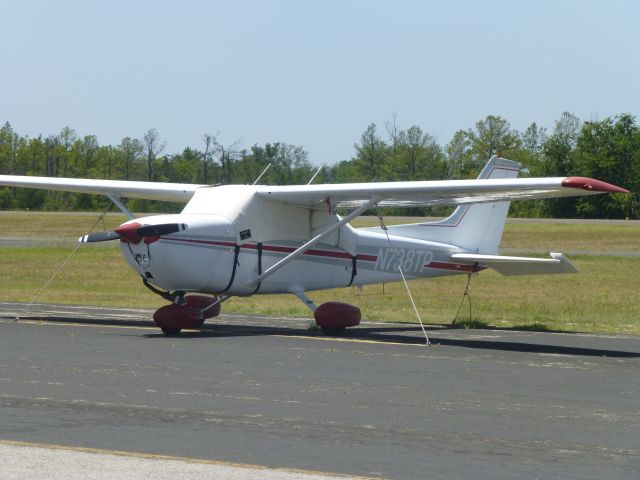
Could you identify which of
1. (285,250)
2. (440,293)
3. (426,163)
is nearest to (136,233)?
(285,250)

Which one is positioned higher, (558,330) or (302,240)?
(302,240)

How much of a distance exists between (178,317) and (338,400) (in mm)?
7110

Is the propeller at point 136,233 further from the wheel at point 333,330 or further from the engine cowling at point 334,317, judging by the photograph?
the wheel at point 333,330

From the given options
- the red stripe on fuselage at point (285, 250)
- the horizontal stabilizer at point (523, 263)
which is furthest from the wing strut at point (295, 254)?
the horizontal stabilizer at point (523, 263)

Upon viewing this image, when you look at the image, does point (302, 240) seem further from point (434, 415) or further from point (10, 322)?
point (434, 415)

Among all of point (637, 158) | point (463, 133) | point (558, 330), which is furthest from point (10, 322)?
point (463, 133)

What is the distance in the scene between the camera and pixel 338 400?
11.5 metres

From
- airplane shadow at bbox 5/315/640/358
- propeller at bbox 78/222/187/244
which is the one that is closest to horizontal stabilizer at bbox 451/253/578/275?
airplane shadow at bbox 5/315/640/358

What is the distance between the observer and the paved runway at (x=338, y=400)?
345 inches

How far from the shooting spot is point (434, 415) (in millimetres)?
10688

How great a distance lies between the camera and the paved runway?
8.77 metres

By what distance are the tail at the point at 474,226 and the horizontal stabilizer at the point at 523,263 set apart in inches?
15.6

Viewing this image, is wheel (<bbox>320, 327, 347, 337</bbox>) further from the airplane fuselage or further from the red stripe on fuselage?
the red stripe on fuselage

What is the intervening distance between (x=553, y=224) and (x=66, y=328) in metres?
55.1
